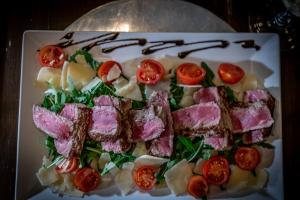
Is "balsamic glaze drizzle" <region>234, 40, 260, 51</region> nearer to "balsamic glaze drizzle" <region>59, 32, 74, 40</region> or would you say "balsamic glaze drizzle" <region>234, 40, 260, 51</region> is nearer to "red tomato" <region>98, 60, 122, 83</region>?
"red tomato" <region>98, 60, 122, 83</region>

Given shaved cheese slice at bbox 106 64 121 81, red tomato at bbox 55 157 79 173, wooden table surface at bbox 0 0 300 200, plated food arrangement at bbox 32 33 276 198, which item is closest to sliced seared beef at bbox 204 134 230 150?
plated food arrangement at bbox 32 33 276 198

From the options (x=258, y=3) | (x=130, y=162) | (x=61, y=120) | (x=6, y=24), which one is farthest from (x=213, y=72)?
(x=6, y=24)

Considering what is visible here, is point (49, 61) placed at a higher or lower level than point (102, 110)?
higher

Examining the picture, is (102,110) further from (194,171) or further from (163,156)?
(194,171)

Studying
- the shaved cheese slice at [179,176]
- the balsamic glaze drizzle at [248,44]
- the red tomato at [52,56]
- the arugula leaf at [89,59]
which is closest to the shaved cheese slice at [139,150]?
the shaved cheese slice at [179,176]

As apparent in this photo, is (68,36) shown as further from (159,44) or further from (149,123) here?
(149,123)

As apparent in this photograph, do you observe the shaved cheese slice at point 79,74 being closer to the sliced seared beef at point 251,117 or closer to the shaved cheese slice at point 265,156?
the sliced seared beef at point 251,117
